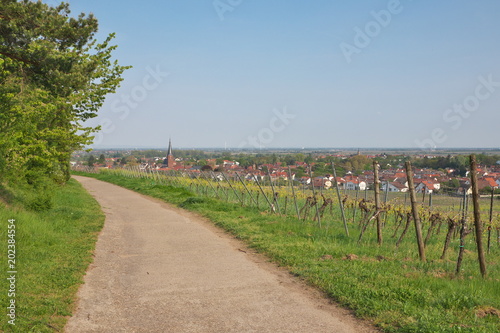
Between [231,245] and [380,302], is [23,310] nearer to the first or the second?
[380,302]

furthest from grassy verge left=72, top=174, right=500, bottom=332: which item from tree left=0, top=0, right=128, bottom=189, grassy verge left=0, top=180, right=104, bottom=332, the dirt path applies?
tree left=0, top=0, right=128, bottom=189

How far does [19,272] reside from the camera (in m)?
6.53

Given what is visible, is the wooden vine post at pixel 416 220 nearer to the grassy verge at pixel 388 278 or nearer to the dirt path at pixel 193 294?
the grassy verge at pixel 388 278

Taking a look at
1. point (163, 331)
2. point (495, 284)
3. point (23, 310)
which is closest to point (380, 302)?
point (495, 284)

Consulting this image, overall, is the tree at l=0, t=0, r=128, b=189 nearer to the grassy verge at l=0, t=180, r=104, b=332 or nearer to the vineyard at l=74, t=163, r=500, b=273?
the grassy verge at l=0, t=180, r=104, b=332

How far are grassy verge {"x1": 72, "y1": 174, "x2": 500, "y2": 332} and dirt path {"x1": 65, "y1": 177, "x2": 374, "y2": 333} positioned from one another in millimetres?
343

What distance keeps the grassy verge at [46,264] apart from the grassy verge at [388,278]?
11.7ft

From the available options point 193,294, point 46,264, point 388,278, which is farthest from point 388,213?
point 46,264

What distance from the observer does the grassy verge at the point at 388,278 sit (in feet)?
16.3

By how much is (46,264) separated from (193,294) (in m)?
2.89

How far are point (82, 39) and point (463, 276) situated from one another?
13653mm

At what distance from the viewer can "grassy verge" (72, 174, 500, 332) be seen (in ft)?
16.3

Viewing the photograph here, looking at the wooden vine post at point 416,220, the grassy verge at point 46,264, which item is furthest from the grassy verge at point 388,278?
the grassy verge at point 46,264

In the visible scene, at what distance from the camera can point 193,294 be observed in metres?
6.05
